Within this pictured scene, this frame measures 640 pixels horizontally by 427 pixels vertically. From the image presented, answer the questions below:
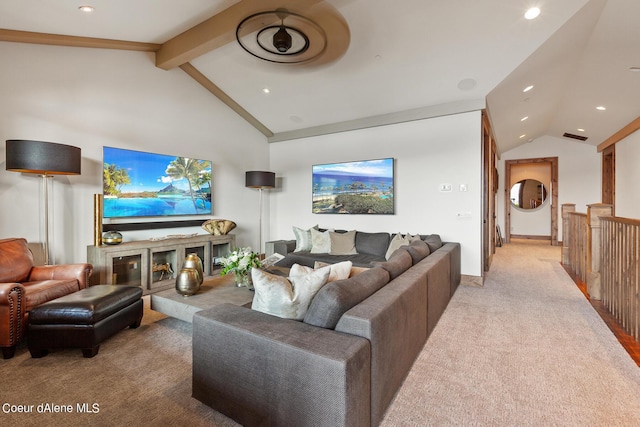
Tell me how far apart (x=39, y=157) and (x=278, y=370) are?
128 inches

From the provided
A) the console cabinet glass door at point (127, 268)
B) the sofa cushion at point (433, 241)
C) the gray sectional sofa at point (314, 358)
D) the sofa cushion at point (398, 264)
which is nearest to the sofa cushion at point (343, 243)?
the sofa cushion at point (433, 241)

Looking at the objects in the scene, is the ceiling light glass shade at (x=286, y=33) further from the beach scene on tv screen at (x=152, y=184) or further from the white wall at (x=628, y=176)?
the white wall at (x=628, y=176)

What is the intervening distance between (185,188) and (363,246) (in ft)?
10.2

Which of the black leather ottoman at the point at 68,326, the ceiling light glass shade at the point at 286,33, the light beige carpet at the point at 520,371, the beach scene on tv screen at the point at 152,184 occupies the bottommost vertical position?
the light beige carpet at the point at 520,371

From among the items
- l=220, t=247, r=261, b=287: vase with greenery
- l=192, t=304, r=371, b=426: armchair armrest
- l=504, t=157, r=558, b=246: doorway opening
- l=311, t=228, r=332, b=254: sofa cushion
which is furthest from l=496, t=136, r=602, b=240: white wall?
l=192, t=304, r=371, b=426: armchair armrest

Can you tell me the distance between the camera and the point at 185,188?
4.84 meters

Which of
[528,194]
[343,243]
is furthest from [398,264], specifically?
[528,194]

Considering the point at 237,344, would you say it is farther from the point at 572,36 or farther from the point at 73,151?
the point at 572,36

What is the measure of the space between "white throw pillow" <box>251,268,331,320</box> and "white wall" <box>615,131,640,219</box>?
7.34 m

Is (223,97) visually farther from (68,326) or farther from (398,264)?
(398,264)

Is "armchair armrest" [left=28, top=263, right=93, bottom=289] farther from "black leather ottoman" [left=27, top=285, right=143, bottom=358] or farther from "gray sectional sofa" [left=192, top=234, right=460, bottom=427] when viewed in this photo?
"gray sectional sofa" [left=192, top=234, right=460, bottom=427]

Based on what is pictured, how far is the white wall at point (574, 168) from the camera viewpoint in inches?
323

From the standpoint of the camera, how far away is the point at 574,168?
332 inches

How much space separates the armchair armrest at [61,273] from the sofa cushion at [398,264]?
289 cm
